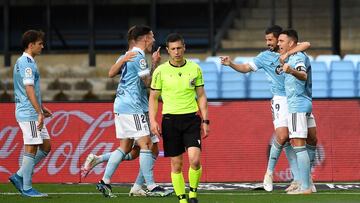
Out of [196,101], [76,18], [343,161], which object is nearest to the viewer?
[196,101]

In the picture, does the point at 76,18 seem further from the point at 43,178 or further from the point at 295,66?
the point at 295,66

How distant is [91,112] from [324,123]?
11.2ft

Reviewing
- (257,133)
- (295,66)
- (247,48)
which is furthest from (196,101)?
(247,48)

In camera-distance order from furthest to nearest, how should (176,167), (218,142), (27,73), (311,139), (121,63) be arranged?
(218,142), (311,139), (121,63), (27,73), (176,167)

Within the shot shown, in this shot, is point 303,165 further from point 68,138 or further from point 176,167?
point 68,138

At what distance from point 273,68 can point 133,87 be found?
6.25ft

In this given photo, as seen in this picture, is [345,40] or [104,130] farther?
[345,40]

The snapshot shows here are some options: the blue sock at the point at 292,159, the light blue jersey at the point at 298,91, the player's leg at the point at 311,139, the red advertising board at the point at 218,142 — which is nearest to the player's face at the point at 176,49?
the light blue jersey at the point at 298,91

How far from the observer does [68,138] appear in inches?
658

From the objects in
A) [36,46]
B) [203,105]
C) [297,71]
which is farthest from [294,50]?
[36,46]

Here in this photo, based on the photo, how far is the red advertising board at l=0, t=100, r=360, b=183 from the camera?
16.5 m

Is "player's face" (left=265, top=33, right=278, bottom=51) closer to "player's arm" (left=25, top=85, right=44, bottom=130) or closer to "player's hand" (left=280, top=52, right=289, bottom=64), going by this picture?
"player's hand" (left=280, top=52, right=289, bottom=64)

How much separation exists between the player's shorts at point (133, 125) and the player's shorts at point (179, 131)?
140 cm

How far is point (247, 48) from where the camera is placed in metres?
24.5
